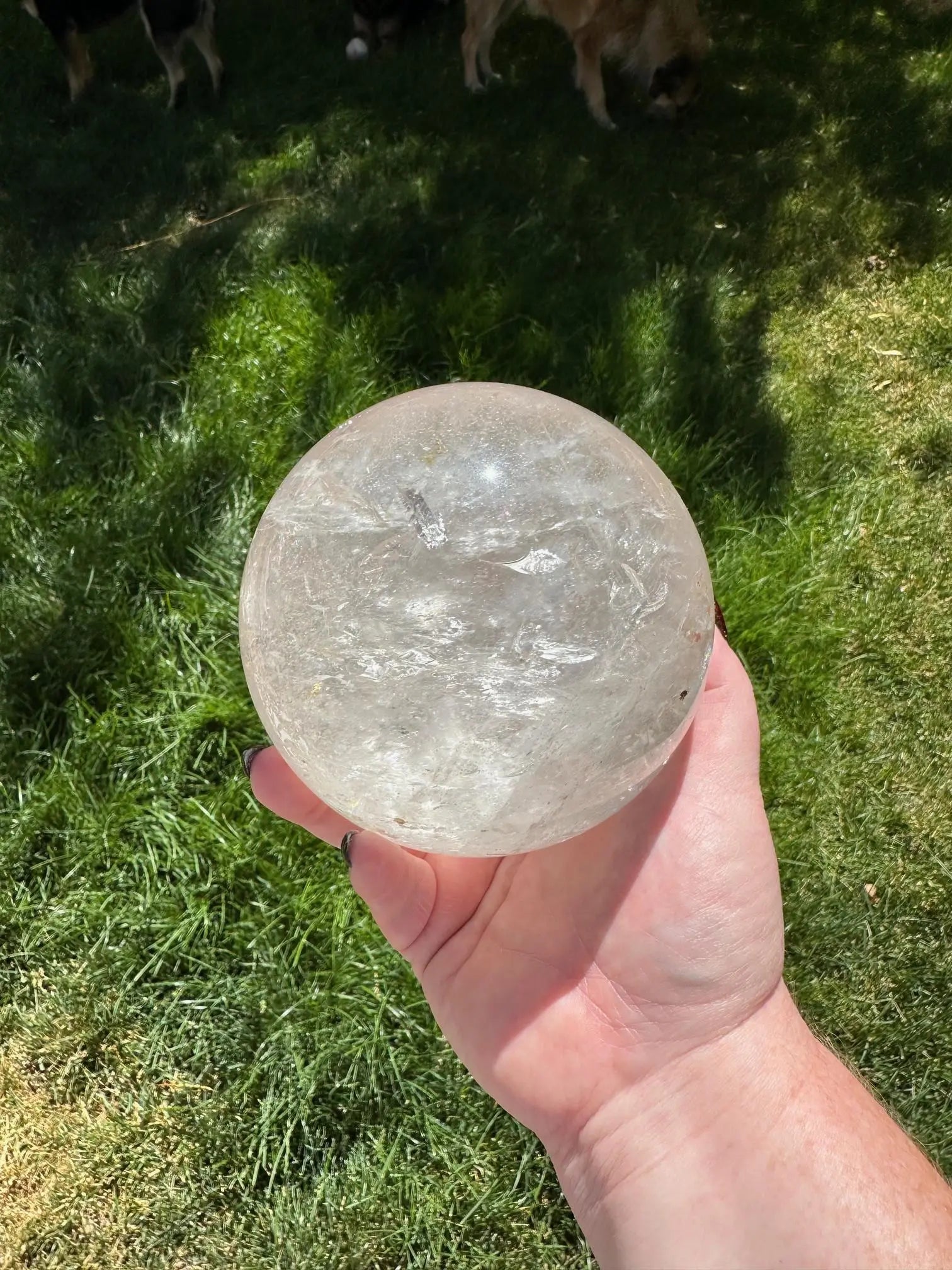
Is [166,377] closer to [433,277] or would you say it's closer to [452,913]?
[433,277]

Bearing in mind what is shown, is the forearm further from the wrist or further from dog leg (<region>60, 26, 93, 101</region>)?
dog leg (<region>60, 26, 93, 101</region>)

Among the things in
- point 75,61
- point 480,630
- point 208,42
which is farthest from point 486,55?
point 480,630

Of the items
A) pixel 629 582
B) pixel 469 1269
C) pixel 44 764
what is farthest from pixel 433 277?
pixel 469 1269

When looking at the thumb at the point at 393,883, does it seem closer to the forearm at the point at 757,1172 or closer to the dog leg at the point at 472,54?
the forearm at the point at 757,1172

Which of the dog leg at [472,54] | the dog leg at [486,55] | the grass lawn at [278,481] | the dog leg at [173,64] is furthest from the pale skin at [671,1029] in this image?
the dog leg at [173,64]

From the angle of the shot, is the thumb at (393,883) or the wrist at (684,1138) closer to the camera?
the wrist at (684,1138)

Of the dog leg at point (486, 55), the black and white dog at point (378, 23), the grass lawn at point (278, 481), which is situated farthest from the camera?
the black and white dog at point (378, 23)
